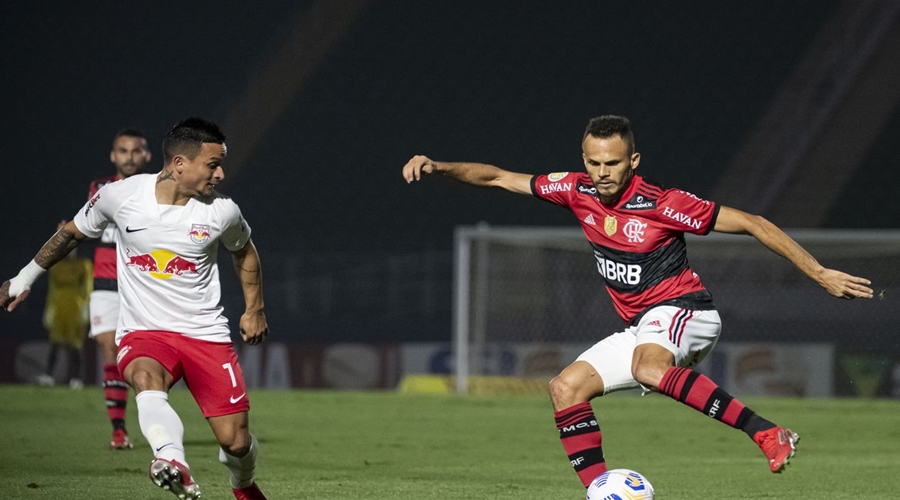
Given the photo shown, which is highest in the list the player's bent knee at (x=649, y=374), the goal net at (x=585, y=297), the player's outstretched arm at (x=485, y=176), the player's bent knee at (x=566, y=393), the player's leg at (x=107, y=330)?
the player's outstretched arm at (x=485, y=176)

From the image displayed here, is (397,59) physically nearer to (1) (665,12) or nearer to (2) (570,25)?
(2) (570,25)

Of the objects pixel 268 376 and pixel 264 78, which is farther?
pixel 264 78

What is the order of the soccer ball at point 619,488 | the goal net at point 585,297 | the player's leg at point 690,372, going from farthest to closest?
the goal net at point 585,297 → the soccer ball at point 619,488 → the player's leg at point 690,372

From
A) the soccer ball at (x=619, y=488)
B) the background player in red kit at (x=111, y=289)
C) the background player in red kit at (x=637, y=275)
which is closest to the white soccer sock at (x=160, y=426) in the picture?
the background player in red kit at (x=637, y=275)

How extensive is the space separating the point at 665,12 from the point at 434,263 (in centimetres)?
1150

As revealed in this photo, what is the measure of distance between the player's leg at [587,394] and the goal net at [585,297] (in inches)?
387

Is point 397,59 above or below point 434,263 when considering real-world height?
above

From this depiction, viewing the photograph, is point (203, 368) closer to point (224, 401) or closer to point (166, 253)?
point (224, 401)

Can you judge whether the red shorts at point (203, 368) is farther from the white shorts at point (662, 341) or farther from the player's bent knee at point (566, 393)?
the white shorts at point (662, 341)

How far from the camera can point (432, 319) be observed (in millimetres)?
18125

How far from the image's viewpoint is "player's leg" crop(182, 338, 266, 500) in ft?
17.2

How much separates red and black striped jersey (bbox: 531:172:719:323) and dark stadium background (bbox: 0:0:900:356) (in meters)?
15.5

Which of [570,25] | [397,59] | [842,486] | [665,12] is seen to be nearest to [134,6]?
[397,59]

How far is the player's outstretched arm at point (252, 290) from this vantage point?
18.0ft
